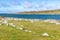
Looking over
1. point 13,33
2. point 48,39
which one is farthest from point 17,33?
point 48,39

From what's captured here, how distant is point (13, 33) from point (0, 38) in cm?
393

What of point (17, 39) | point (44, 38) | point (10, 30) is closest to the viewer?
point (17, 39)

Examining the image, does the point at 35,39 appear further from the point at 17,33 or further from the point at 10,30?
the point at 10,30

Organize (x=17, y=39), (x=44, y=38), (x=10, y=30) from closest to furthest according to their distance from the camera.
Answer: (x=17, y=39), (x=44, y=38), (x=10, y=30)

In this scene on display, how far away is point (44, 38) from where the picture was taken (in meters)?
29.0

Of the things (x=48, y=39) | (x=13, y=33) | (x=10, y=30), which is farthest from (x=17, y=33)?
(x=48, y=39)

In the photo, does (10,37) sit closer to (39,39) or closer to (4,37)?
(4,37)

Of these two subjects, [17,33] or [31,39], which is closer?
[31,39]

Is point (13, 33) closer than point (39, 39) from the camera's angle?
No

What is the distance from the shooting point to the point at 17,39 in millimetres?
26984

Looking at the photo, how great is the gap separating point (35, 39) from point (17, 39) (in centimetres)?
258

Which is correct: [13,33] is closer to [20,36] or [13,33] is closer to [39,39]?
[20,36]

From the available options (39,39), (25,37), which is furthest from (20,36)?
(39,39)

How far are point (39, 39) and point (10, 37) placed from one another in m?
4.14
